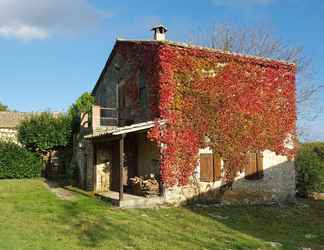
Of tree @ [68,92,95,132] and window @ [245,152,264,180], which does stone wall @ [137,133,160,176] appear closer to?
window @ [245,152,264,180]

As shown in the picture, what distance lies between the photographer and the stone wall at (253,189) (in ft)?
56.1

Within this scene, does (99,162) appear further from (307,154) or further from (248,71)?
(307,154)

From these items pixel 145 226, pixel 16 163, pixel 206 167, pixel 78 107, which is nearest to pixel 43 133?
pixel 16 163

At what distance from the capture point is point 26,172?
25.2m

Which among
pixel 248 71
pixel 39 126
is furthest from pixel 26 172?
pixel 248 71

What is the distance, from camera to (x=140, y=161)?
1920 cm

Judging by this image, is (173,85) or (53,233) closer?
(53,233)

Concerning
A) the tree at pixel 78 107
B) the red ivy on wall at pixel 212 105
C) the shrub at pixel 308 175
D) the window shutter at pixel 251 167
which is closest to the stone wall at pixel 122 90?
the red ivy on wall at pixel 212 105

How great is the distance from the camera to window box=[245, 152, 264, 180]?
60.8ft

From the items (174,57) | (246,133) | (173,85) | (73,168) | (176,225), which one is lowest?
(176,225)

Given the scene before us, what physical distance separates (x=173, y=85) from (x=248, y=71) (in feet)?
13.6

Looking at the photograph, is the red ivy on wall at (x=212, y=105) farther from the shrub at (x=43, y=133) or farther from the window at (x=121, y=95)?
the shrub at (x=43, y=133)

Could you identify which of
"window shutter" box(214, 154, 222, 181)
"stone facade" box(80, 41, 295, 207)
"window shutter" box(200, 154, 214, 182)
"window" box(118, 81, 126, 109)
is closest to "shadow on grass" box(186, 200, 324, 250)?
"stone facade" box(80, 41, 295, 207)

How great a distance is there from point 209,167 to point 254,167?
2.51 m
